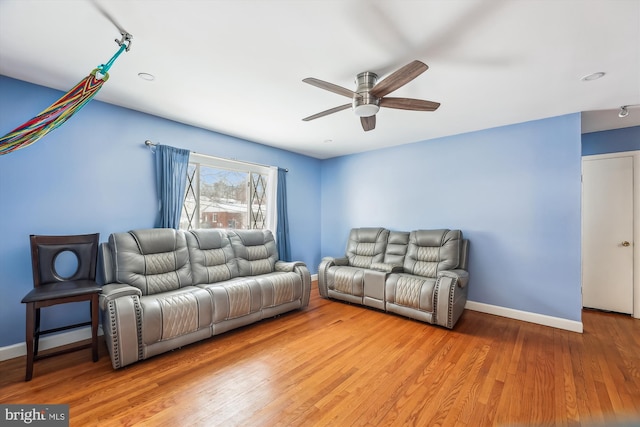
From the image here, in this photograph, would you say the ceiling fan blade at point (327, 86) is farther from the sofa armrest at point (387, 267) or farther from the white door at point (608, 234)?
the white door at point (608, 234)

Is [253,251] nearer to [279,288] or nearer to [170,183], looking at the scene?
[279,288]

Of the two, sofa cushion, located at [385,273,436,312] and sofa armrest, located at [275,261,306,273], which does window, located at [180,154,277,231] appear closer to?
sofa armrest, located at [275,261,306,273]

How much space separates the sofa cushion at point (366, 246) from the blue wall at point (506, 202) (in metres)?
0.37

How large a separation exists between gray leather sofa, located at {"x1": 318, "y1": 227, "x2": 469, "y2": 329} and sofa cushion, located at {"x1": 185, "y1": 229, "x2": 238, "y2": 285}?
152 centimetres

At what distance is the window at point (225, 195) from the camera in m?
3.73

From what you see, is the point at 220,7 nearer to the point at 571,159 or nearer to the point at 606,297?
the point at 571,159

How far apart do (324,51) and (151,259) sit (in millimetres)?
2678

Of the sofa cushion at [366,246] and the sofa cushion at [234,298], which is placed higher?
the sofa cushion at [366,246]

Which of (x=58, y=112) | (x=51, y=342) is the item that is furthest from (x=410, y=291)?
(x=51, y=342)

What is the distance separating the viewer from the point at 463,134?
12.8ft

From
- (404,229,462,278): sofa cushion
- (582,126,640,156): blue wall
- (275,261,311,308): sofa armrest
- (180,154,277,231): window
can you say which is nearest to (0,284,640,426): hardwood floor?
(275,261,311,308): sofa armrest

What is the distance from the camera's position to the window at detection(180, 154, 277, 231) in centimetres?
373

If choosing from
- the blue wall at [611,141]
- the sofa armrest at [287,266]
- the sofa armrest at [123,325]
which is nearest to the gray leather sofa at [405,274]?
the sofa armrest at [287,266]

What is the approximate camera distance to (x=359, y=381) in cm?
206
